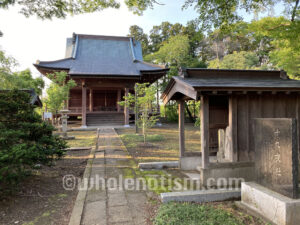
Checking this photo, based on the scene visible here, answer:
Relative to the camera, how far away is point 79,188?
12.4 ft

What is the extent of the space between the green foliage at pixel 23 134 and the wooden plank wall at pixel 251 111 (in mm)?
3979

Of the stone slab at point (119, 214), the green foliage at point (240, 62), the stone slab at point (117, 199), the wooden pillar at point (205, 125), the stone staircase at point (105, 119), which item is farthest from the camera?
the green foliage at point (240, 62)

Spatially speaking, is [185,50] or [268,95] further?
[185,50]

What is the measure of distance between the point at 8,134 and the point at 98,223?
7.06 feet

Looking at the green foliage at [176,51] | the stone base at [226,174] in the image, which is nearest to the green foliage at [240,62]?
the green foliage at [176,51]

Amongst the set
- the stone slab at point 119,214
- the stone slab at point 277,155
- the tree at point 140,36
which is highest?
the tree at point 140,36

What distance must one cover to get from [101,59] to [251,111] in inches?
681

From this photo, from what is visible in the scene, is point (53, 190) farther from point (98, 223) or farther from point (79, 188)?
point (98, 223)

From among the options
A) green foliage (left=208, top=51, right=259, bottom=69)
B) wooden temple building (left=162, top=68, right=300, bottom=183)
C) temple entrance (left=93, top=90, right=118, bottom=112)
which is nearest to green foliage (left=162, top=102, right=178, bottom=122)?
green foliage (left=208, top=51, right=259, bottom=69)

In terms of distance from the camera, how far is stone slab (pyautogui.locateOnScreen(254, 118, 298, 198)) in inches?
105

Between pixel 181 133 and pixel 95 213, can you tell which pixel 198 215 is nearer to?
pixel 95 213

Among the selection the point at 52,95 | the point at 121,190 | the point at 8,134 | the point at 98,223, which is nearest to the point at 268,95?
the point at 121,190

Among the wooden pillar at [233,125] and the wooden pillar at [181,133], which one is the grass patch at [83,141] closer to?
the wooden pillar at [181,133]

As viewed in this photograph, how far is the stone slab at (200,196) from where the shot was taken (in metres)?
3.14
